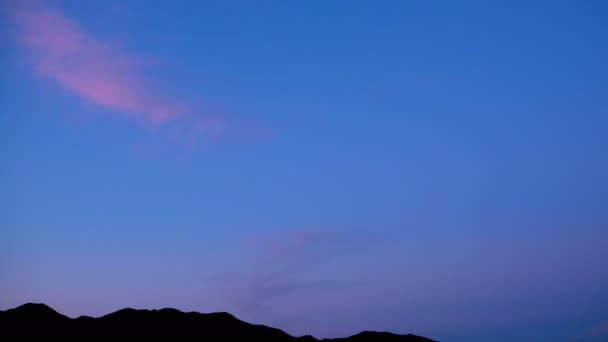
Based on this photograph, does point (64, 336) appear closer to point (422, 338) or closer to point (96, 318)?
point (96, 318)

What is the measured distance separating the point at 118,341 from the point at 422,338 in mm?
25729

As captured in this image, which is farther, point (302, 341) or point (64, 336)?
point (302, 341)

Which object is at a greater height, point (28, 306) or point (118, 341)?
point (28, 306)

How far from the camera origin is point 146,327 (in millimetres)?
50156

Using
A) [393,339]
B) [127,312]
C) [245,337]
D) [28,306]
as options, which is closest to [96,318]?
[127,312]

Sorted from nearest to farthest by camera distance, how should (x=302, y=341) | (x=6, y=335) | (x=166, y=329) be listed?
(x=6, y=335) → (x=166, y=329) → (x=302, y=341)

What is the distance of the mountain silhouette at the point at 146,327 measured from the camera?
47750mm

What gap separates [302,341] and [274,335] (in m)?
2.43

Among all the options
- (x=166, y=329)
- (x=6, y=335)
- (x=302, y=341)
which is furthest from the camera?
(x=302, y=341)

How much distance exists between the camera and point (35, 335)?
46219mm

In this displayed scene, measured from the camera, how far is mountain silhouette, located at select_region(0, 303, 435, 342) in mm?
47750

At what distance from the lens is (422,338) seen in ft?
183

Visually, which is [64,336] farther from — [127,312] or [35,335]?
[127,312]

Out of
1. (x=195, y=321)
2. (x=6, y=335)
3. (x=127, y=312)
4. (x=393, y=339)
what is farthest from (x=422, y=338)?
(x=6, y=335)
